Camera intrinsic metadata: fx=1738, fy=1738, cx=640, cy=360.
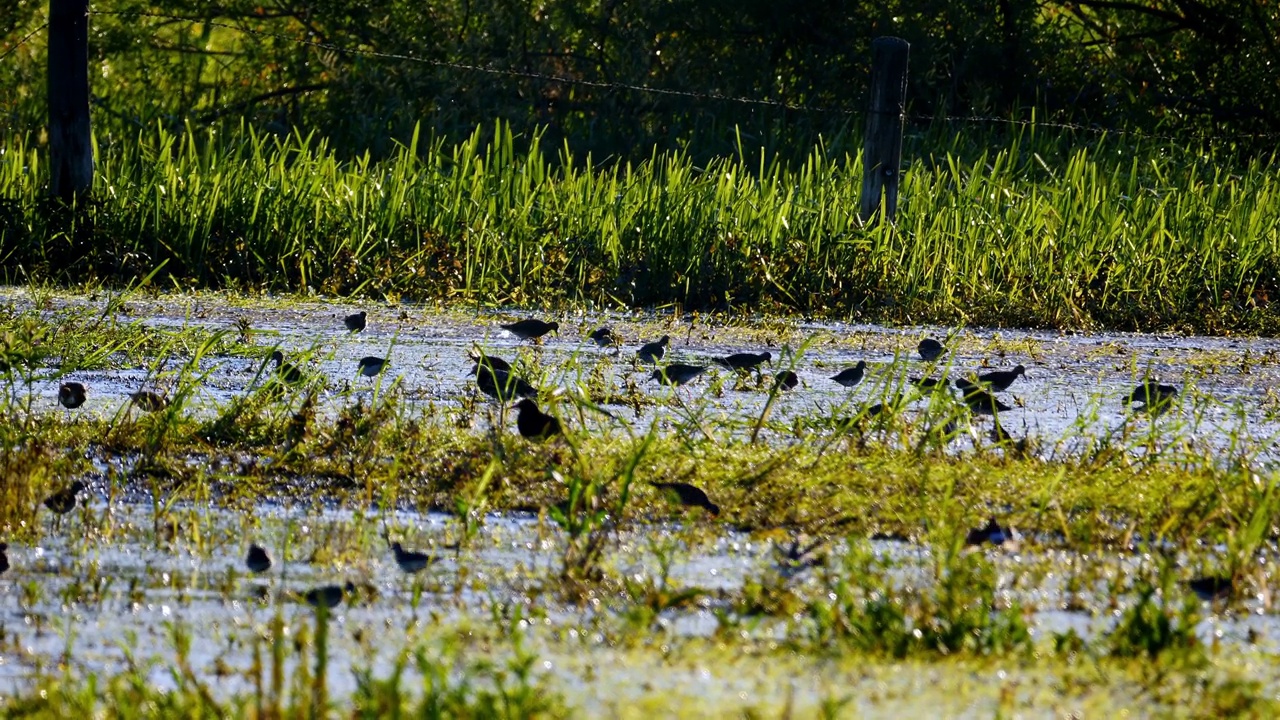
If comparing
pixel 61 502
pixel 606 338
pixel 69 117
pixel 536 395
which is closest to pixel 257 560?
pixel 61 502

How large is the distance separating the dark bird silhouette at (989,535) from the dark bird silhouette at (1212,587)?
0.36 m

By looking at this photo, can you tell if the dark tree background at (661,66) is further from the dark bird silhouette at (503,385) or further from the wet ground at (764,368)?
the dark bird silhouette at (503,385)

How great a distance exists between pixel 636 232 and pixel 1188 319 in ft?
7.18

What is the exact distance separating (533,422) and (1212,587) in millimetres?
1423

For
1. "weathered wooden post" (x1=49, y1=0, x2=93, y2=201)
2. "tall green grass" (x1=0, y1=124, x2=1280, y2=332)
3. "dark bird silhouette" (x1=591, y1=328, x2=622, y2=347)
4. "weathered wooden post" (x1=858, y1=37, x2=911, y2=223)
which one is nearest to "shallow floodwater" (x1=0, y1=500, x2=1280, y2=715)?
"dark bird silhouette" (x1=591, y1=328, x2=622, y2=347)

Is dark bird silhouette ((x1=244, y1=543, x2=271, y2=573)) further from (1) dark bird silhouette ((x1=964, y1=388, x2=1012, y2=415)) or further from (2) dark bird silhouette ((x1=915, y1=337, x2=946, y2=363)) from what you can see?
(2) dark bird silhouette ((x1=915, y1=337, x2=946, y2=363))

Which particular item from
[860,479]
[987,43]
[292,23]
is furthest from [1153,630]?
[292,23]

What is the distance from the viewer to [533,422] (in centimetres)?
364

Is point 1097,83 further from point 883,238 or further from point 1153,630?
point 1153,630

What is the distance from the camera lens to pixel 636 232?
276 inches

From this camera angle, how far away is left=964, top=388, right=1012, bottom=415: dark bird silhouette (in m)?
4.08

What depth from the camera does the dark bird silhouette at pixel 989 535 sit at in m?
3.11

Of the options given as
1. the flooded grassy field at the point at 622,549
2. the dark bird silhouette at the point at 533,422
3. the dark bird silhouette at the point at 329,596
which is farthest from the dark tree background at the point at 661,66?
the dark bird silhouette at the point at 329,596

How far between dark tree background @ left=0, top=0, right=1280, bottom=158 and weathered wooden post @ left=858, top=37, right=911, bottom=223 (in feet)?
10.0
